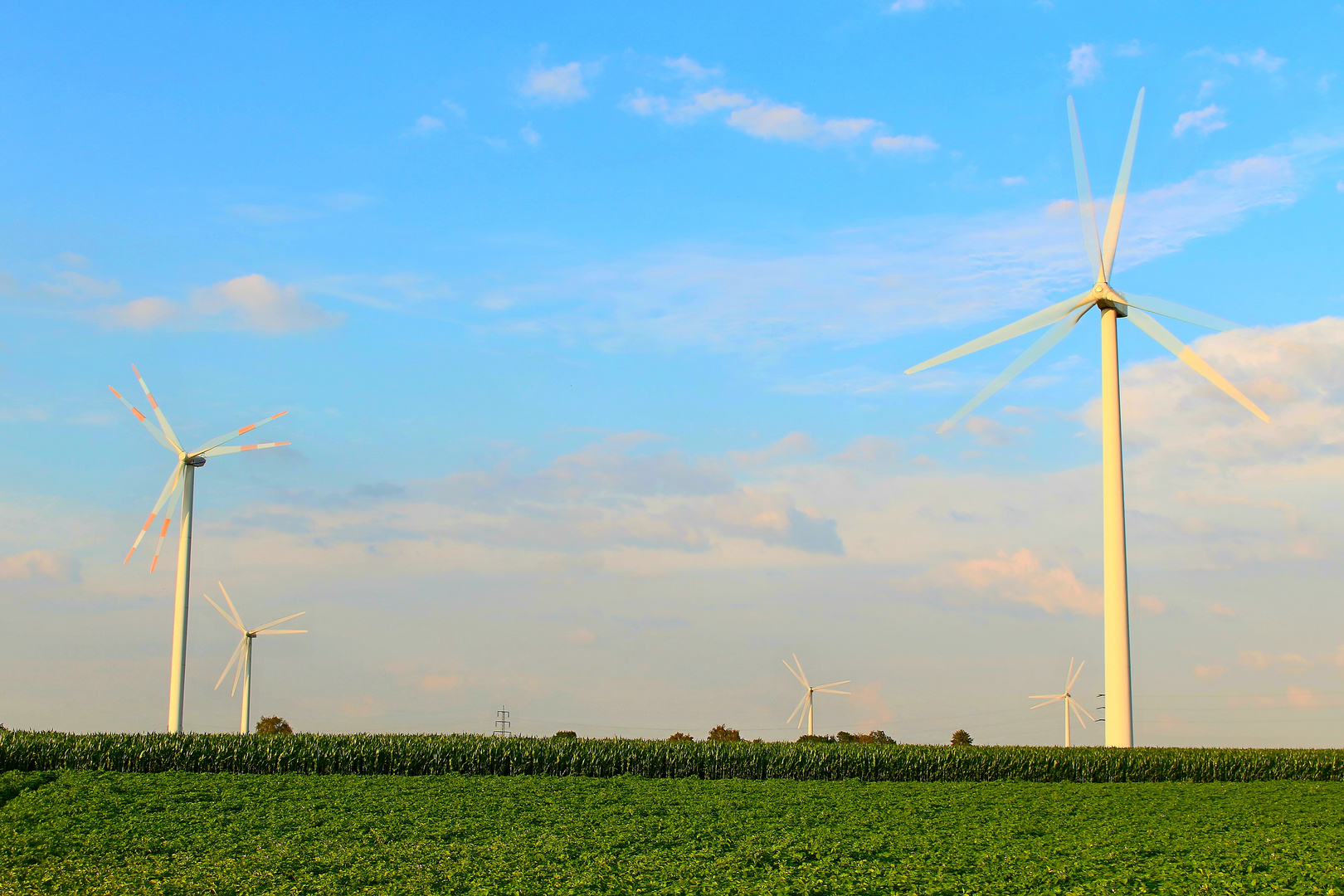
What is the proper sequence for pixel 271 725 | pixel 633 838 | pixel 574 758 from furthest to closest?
pixel 271 725, pixel 574 758, pixel 633 838

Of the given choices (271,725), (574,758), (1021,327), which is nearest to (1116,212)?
(1021,327)

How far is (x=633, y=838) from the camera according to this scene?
71.5 feet

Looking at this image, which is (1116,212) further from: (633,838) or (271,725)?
(271,725)

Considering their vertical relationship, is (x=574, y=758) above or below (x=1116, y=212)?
below

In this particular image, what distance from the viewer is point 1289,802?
30.4m

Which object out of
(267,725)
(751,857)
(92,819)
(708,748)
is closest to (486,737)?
(708,748)

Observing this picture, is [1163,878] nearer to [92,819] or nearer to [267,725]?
[92,819]

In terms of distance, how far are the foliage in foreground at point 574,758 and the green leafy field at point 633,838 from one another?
3183 millimetres

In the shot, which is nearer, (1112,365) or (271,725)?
(1112,365)

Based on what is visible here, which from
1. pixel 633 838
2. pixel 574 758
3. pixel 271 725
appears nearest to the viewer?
pixel 633 838

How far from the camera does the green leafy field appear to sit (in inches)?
725

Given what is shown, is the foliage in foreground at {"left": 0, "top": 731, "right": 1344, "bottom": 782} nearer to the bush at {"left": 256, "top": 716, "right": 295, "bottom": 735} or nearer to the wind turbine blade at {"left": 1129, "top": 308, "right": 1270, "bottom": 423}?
the wind turbine blade at {"left": 1129, "top": 308, "right": 1270, "bottom": 423}

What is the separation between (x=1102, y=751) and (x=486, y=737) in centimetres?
2132

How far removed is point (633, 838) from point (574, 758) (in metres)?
13.5
